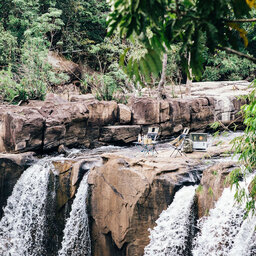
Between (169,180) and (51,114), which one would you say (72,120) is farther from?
(169,180)

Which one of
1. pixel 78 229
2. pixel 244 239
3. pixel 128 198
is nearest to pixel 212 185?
pixel 244 239

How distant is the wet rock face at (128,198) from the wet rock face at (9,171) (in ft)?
6.97

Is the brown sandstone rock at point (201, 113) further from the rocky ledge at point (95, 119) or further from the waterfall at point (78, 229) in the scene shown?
the waterfall at point (78, 229)

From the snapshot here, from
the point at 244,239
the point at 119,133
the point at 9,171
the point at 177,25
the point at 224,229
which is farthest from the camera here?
the point at 119,133

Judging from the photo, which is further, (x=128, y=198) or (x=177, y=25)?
(x=128, y=198)

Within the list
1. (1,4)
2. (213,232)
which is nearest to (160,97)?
(213,232)

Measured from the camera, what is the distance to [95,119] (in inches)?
468

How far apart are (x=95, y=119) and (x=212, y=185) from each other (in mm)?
5984

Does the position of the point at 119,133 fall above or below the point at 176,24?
below

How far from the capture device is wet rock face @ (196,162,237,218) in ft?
21.7

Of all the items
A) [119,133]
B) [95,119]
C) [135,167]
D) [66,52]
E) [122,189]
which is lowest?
[122,189]

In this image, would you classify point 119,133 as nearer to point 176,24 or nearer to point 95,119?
point 95,119

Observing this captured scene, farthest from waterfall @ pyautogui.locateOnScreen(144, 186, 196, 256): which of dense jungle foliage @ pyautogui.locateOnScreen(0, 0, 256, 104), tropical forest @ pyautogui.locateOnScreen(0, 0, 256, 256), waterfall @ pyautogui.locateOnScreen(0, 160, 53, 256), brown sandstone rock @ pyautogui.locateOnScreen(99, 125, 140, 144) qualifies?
dense jungle foliage @ pyautogui.locateOnScreen(0, 0, 256, 104)

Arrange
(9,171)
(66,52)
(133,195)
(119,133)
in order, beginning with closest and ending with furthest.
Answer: (133,195)
(9,171)
(119,133)
(66,52)
